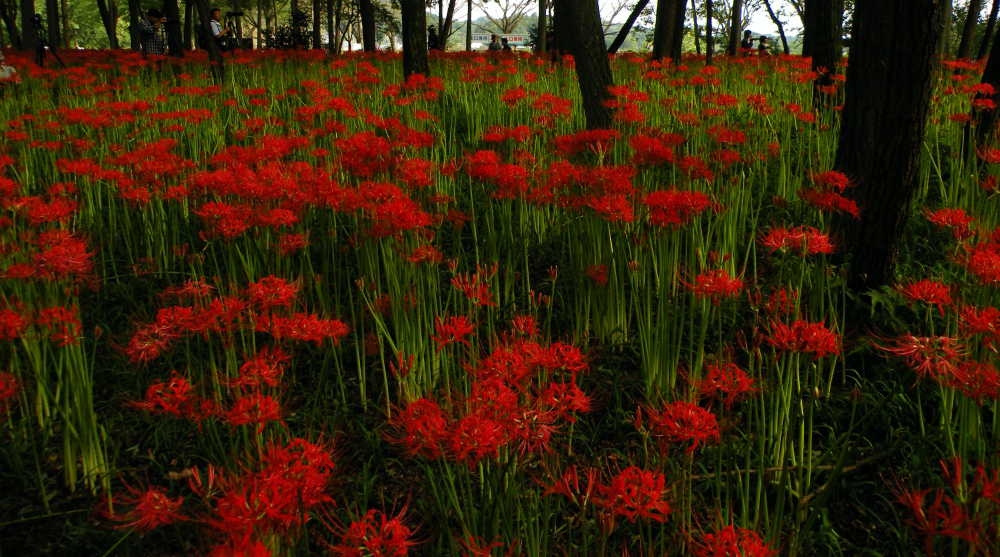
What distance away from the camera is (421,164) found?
2650mm

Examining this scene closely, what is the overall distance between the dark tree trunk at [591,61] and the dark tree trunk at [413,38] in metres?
3.32

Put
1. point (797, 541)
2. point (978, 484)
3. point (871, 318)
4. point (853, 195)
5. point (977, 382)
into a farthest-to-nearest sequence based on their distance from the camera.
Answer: point (853, 195)
point (871, 318)
point (797, 541)
point (977, 382)
point (978, 484)

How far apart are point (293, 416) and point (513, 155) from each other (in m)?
1.68

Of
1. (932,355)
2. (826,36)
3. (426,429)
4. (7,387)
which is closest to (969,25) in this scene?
(826,36)

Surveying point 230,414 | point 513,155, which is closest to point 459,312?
point 513,155

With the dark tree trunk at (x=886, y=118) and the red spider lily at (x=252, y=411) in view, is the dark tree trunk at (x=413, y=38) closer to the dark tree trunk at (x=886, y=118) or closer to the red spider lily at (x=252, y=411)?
the dark tree trunk at (x=886, y=118)

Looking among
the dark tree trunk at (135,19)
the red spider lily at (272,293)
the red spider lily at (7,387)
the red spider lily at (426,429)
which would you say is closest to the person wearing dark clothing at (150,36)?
the dark tree trunk at (135,19)

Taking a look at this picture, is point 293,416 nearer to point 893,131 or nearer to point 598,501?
point 598,501

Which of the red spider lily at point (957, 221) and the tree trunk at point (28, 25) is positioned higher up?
the tree trunk at point (28, 25)

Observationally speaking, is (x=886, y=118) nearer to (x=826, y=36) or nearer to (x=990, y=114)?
(x=990, y=114)

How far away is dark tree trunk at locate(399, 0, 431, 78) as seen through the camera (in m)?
7.77

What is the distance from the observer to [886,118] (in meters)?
2.69

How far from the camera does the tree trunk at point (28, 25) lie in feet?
48.5

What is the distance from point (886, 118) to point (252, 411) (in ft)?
9.07
